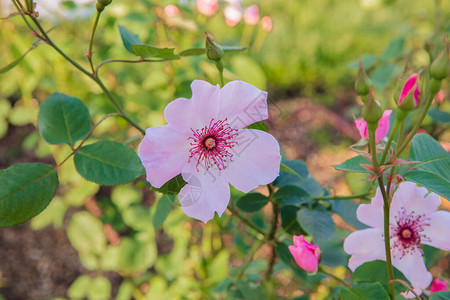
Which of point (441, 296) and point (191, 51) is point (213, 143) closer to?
point (191, 51)

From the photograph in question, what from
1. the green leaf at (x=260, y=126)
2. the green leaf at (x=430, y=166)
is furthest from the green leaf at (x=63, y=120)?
the green leaf at (x=430, y=166)

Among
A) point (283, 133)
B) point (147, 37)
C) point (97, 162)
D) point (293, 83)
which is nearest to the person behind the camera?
point (97, 162)

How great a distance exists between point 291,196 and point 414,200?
193mm

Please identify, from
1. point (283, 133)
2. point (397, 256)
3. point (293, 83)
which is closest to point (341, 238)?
point (397, 256)

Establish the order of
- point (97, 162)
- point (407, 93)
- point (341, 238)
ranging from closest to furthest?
1. point (407, 93)
2. point (97, 162)
3. point (341, 238)

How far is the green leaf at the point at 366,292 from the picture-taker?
0.50 m

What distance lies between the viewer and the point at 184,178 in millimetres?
504

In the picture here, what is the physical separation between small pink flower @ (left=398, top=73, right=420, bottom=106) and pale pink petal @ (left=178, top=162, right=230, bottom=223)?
242 millimetres

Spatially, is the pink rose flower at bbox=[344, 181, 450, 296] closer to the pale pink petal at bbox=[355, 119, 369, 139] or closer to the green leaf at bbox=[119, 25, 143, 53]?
the pale pink petal at bbox=[355, 119, 369, 139]

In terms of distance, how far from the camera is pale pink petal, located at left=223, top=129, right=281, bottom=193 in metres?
0.50

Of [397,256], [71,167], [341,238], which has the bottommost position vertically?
[71,167]

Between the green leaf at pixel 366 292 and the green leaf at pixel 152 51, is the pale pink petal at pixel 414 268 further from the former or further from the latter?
the green leaf at pixel 152 51

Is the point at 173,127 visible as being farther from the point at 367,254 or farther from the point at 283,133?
the point at 283,133

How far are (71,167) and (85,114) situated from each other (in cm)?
75
